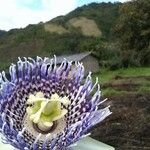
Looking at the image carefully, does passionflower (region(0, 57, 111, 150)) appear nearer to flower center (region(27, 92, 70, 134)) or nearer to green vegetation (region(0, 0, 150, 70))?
flower center (region(27, 92, 70, 134))

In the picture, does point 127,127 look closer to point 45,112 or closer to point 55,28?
point 45,112

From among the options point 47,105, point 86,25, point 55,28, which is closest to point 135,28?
point 86,25

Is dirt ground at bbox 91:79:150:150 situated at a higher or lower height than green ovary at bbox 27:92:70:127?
lower

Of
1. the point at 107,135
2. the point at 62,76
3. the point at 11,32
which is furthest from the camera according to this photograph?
the point at 11,32

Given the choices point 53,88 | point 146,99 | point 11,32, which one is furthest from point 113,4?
point 53,88

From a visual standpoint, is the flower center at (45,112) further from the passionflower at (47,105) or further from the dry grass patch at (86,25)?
the dry grass patch at (86,25)

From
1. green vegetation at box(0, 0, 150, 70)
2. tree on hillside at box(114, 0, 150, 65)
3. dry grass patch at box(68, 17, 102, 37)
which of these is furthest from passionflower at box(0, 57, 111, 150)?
dry grass patch at box(68, 17, 102, 37)

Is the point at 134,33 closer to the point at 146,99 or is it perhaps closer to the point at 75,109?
the point at 146,99
